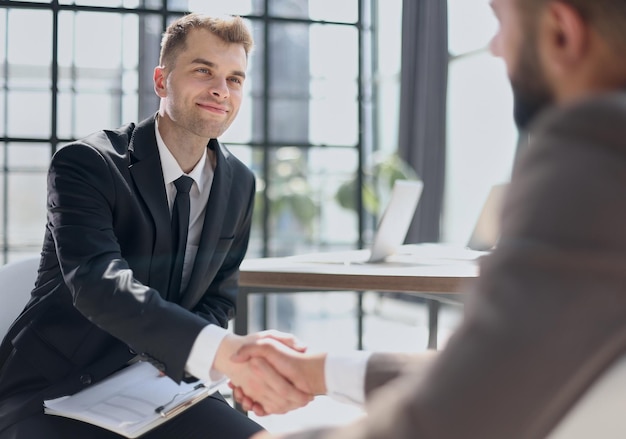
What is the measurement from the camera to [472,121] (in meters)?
7.52

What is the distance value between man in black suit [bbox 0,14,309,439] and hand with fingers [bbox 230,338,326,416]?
16 millimetres

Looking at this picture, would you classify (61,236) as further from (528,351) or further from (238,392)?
(528,351)

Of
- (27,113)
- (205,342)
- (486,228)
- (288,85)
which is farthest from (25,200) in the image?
(205,342)

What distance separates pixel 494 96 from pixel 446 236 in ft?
5.17

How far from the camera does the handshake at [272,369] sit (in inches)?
51.9

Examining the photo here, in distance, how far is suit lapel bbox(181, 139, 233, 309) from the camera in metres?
1.79

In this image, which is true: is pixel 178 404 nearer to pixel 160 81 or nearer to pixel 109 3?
pixel 160 81

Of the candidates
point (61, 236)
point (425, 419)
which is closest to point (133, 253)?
point (61, 236)

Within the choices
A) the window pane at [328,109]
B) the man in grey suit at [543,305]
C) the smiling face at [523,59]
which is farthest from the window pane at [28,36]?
the man in grey suit at [543,305]

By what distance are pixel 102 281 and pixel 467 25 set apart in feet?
21.7

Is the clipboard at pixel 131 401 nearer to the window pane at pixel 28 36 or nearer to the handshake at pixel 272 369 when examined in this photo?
the handshake at pixel 272 369

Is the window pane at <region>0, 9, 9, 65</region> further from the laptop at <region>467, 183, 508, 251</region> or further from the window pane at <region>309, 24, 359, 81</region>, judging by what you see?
the laptop at <region>467, 183, 508, 251</region>

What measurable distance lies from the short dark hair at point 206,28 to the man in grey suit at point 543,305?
1531 mm

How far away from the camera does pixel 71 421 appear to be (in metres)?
1.54
